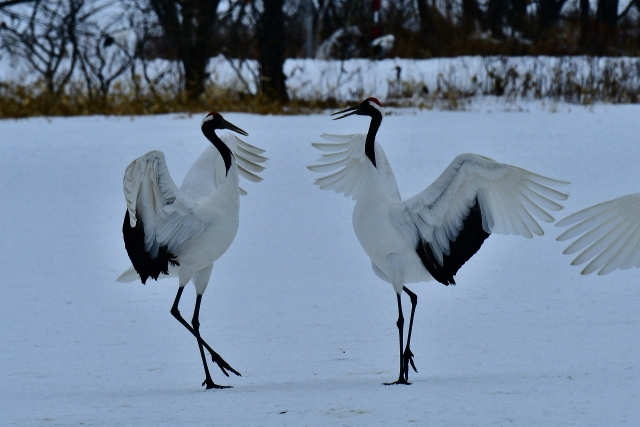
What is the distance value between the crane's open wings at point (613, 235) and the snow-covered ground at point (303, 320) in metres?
0.48

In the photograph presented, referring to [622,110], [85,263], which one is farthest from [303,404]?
[622,110]

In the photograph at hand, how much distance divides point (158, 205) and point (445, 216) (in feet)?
4.40

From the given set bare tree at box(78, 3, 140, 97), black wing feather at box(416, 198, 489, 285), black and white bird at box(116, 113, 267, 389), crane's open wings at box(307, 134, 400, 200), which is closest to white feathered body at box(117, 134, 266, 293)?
black and white bird at box(116, 113, 267, 389)

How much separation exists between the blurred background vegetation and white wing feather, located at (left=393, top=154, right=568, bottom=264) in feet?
29.3

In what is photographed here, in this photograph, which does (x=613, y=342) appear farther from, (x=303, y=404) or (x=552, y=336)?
(x=303, y=404)

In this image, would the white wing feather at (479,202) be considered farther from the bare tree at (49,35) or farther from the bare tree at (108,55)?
the bare tree at (108,55)

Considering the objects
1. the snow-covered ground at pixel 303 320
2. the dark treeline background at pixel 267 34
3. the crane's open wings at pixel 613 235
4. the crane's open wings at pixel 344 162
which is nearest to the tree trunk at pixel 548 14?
the dark treeline background at pixel 267 34

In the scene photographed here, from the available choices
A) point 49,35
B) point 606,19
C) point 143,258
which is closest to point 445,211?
point 143,258

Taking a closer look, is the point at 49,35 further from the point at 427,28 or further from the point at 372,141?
the point at 372,141

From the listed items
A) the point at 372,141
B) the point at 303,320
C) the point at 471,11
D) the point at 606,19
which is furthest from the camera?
the point at 471,11

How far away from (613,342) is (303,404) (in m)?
1.73

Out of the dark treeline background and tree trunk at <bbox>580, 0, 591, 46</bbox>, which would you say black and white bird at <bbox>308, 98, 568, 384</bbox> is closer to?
the dark treeline background

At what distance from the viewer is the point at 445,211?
13.8 ft

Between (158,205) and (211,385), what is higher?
(158,205)
